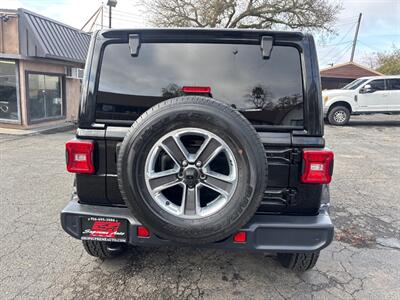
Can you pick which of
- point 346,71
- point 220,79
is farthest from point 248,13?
point 220,79

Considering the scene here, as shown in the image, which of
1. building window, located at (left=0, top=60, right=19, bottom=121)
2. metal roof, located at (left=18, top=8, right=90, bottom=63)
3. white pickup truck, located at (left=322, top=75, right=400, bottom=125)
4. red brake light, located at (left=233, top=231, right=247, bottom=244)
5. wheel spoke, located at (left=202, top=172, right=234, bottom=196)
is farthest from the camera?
white pickup truck, located at (left=322, top=75, right=400, bottom=125)

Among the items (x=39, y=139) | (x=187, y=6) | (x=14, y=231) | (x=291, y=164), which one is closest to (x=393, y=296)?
(x=291, y=164)

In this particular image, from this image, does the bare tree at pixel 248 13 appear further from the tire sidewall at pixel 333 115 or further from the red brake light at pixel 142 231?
the red brake light at pixel 142 231

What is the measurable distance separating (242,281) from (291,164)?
1.17 meters

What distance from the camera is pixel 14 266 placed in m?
2.82

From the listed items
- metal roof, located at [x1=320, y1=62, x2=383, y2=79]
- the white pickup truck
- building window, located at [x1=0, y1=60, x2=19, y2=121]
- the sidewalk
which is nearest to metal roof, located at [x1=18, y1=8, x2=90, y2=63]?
building window, located at [x1=0, y1=60, x2=19, y2=121]

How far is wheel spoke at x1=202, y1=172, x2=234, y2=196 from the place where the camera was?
6.93 feet

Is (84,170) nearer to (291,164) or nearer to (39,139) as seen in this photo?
(291,164)

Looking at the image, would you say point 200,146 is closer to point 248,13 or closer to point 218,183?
point 218,183

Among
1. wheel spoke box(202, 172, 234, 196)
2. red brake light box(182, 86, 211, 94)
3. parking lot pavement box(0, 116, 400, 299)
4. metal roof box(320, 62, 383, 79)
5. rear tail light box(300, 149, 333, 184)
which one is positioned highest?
metal roof box(320, 62, 383, 79)

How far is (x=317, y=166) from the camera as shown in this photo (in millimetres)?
2227

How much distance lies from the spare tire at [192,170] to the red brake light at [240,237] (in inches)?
5.7

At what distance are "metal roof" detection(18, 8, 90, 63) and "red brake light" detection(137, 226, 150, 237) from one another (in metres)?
10.2

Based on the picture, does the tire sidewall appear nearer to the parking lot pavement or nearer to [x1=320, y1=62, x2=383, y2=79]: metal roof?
the parking lot pavement
